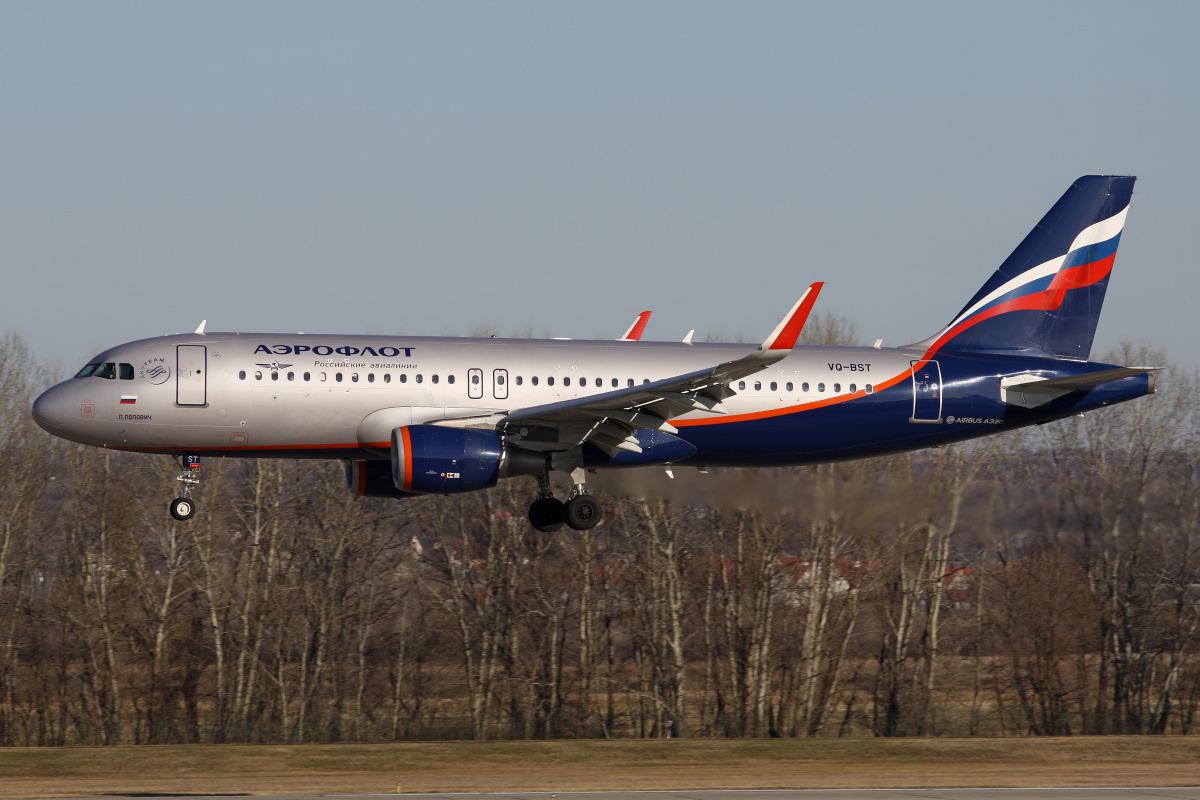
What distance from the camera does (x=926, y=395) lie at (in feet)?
98.6

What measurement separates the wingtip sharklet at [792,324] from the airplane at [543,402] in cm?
4

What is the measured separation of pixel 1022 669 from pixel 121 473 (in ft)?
128

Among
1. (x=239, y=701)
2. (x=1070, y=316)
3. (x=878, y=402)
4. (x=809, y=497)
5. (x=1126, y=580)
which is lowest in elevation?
(x=239, y=701)

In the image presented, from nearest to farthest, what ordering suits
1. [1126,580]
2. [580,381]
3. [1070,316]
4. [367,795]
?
[367,795] → [580,381] → [1070,316] → [1126,580]

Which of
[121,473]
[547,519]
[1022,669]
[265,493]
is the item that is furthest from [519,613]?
[547,519]

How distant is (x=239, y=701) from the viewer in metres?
53.1

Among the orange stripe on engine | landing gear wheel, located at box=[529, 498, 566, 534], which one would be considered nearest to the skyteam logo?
the orange stripe on engine

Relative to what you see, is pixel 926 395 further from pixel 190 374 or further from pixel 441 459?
pixel 190 374

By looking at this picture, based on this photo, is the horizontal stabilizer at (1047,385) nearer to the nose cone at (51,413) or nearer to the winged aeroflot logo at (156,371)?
the winged aeroflot logo at (156,371)

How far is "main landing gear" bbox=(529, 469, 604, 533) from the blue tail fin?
962 cm

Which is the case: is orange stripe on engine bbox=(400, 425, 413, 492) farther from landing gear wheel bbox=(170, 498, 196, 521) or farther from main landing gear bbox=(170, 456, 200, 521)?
landing gear wheel bbox=(170, 498, 196, 521)

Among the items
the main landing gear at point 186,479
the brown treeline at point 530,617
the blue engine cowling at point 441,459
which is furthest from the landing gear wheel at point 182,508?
the brown treeline at point 530,617

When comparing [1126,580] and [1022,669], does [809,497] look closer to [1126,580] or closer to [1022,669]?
[1126,580]

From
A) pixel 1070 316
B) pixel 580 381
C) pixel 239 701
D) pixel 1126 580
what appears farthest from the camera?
pixel 239 701
